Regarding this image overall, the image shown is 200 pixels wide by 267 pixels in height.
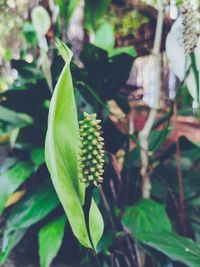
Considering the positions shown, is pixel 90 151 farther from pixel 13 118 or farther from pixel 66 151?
pixel 13 118

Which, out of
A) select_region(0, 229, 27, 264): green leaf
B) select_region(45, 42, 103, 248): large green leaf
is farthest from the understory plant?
select_region(45, 42, 103, 248): large green leaf

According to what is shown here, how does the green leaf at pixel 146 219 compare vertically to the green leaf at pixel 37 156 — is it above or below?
below

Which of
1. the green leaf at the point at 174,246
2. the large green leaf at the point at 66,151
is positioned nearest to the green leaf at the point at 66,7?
the green leaf at the point at 174,246

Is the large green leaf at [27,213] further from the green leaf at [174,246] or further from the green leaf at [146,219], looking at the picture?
the green leaf at [174,246]

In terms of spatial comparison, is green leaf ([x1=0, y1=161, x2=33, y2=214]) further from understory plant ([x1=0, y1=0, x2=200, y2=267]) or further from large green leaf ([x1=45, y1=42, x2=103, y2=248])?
large green leaf ([x1=45, y1=42, x2=103, y2=248])

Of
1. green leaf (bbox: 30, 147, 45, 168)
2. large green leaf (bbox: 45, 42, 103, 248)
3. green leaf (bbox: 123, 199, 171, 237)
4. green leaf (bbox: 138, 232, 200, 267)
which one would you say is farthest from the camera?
green leaf (bbox: 30, 147, 45, 168)
